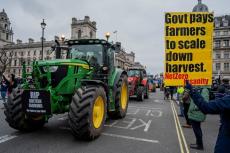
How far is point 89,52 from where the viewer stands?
855cm

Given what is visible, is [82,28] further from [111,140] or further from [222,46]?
[111,140]

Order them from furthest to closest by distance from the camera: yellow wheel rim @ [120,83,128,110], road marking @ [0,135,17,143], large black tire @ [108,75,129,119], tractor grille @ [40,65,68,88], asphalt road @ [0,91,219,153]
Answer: yellow wheel rim @ [120,83,128,110]
large black tire @ [108,75,129,119]
tractor grille @ [40,65,68,88]
road marking @ [0,135,17,143]
asphalt road @ [0,91,219,153]

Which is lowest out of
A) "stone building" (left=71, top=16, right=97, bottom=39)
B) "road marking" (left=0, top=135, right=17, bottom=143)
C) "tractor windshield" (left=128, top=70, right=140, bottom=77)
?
"road marking" (left=0, top=135, right=17, bottom=143)

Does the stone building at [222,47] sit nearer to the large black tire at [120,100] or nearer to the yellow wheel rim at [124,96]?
the yellow wheel rim at [124,96]

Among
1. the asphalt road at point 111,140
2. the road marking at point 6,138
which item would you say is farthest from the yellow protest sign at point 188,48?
the road marking at point 6,138

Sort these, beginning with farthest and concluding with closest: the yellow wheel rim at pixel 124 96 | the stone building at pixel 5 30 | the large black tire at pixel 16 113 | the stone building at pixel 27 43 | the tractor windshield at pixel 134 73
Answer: the stone building at pixel 5 30 → the stone building at pixel 27 43 → the tractor windshield at pixel 134 73 → the yellow wheel rim at pixel 124 96 → the large black tire at pixel 16 113

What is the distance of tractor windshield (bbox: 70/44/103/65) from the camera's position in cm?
841

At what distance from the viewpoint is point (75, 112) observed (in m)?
5.94

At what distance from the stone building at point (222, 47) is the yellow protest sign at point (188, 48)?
8517cm

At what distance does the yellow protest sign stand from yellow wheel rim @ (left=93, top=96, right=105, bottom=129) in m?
2.15

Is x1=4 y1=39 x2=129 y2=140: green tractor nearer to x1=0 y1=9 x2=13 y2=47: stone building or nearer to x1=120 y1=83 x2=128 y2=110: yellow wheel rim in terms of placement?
x1=120 y1=83 x2=128 y2=110: yellow wheel rim

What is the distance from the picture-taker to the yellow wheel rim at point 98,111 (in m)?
6.80

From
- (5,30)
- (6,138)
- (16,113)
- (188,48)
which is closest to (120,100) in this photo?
(188,48)

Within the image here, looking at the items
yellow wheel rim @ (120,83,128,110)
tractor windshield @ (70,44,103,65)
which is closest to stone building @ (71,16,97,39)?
yellow wheel rim @ (120,83,128,110)
